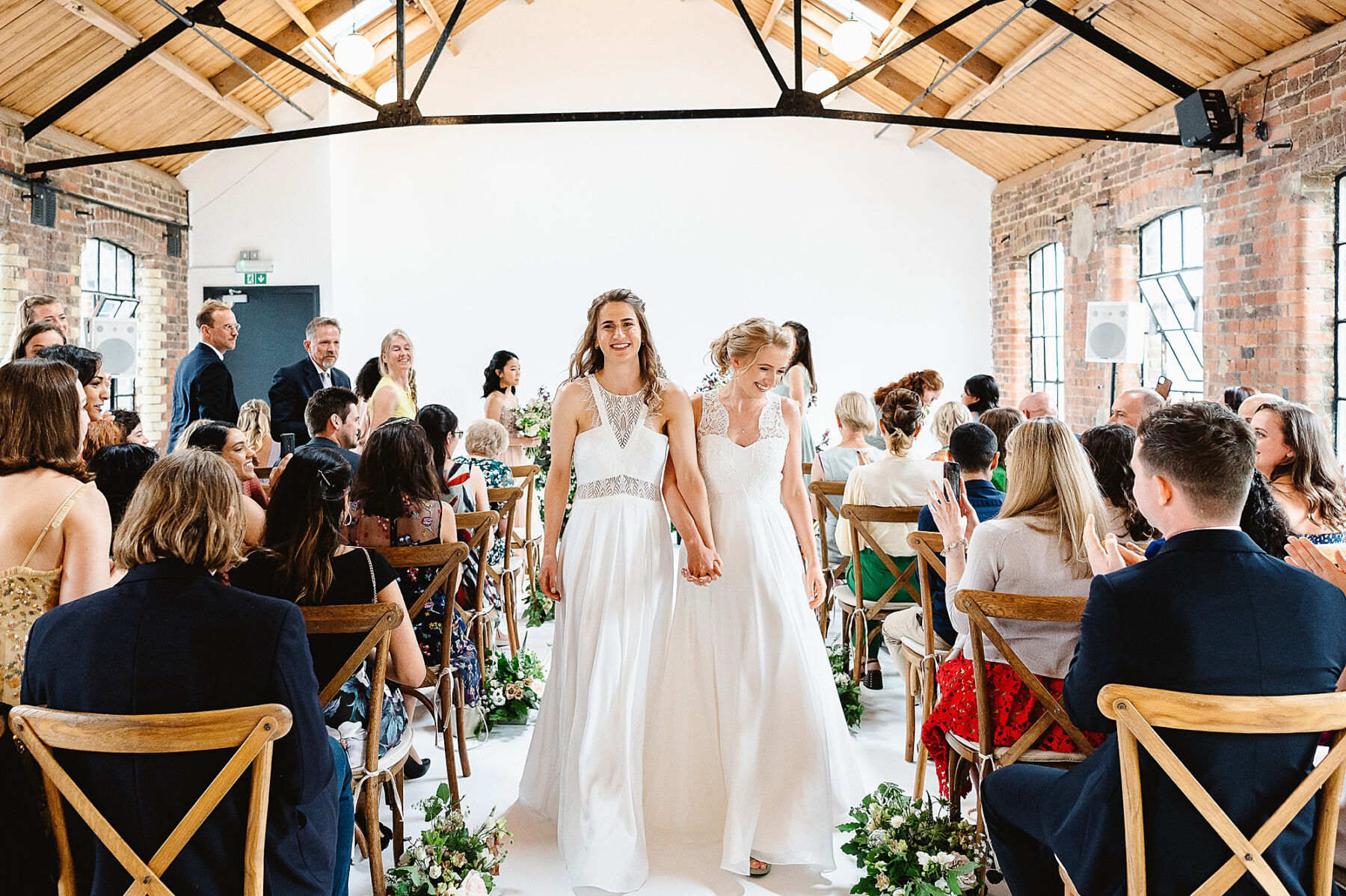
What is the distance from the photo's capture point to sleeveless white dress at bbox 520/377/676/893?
295cm

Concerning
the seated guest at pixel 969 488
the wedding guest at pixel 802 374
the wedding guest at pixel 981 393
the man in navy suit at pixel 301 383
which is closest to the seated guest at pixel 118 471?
the seated guest at pixel 969 488

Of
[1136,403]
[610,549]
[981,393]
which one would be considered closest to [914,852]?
[610,549]

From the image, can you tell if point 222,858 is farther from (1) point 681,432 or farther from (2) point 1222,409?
(2) point 1222,409

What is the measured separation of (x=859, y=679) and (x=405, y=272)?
7410mm

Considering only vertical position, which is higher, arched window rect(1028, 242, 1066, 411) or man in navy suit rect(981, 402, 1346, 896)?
arched window rect(1028, 242, 1066, 411)

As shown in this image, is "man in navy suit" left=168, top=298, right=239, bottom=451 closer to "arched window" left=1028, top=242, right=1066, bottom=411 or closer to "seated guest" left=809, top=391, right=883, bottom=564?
"seated guest" left=809, top=391, right=883, bottom=564

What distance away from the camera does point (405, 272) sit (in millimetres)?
10344

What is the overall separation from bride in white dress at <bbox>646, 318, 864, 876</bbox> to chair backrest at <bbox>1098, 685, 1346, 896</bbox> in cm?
129

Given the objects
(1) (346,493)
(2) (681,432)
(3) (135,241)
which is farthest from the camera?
(3) (135,241)

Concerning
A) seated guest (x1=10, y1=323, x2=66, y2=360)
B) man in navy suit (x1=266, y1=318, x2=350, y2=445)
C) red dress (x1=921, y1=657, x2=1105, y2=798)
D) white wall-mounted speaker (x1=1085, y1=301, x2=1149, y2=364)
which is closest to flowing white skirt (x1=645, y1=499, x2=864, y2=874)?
red dress (x1=921, y1=657, x2=1105, y2=798)

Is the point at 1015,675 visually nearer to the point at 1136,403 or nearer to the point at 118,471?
the point at 118,471

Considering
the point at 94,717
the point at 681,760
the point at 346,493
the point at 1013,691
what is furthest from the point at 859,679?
the point at 94,717

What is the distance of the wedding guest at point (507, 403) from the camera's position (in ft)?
22.8

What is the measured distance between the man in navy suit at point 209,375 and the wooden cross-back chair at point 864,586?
3.57 m
